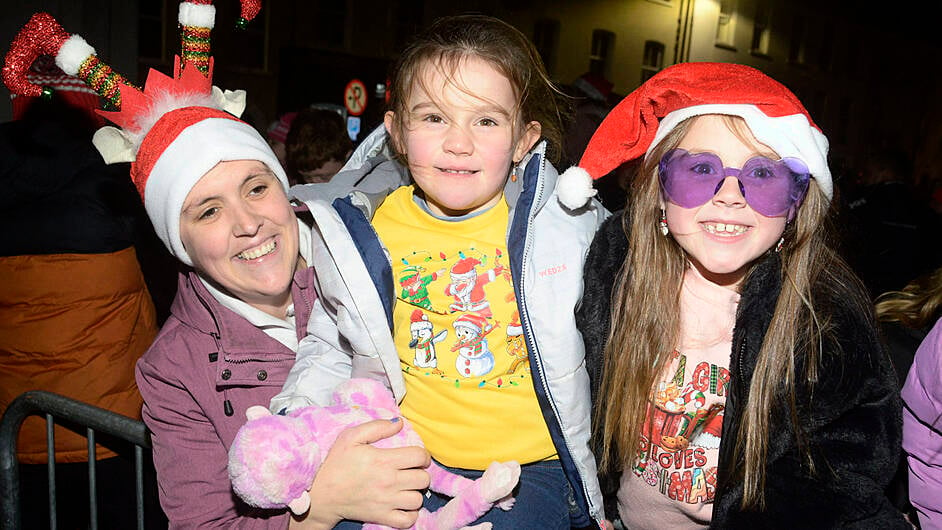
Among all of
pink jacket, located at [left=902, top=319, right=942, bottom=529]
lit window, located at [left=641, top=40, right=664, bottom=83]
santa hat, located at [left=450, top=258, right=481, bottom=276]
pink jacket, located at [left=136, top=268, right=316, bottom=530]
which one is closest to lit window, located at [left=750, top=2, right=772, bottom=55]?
lit window, located at [left=641, top=40, right=664, bottom=83]

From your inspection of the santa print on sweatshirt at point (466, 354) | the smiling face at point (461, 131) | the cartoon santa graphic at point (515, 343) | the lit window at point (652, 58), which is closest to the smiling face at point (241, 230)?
the santa print on sweatshirt at point (466, 354)

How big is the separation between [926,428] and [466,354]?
1529mm

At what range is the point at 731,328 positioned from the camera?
6.85 ft

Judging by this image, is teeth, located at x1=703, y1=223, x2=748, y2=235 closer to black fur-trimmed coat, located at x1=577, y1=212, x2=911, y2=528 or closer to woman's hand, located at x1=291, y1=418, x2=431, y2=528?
black fur-trimmed coat, located at x1=577, y1=212, x2=911, y2=528

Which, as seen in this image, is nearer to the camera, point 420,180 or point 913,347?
point 420,180

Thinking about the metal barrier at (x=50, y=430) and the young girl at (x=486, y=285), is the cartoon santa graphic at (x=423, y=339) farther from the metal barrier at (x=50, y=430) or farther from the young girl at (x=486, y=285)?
the metal barrier at (x=50, y=430)

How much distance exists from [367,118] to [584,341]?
1546cm

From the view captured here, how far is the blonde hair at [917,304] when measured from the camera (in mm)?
2523

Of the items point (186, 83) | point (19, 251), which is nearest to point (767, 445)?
point (186, 83)

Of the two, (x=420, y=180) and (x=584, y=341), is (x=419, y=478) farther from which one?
(x=420, y=180)

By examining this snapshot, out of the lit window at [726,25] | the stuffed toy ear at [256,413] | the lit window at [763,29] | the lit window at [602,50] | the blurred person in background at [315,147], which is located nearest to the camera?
the stuffed toy ear at [256,413]

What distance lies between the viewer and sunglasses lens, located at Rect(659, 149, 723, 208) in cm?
188

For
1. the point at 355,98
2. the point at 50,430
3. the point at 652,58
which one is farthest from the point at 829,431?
the point at 652,58

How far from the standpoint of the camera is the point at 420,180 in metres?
2.19
